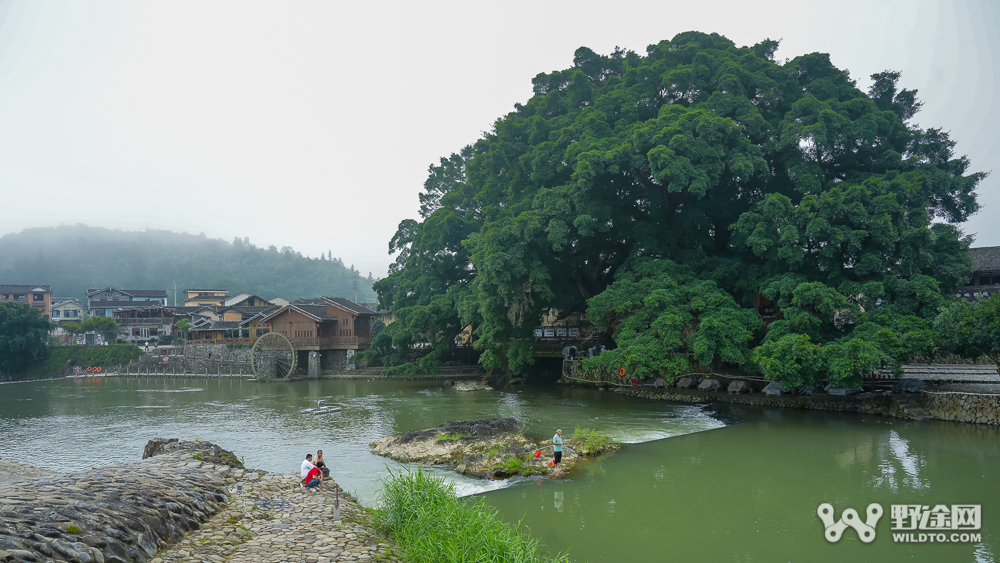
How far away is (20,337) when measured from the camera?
4512cm

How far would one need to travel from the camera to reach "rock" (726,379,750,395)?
21859 mm

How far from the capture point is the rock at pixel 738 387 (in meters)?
21.9

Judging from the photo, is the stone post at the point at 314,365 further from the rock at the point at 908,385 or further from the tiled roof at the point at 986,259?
the tiled roof at the point at 986,259

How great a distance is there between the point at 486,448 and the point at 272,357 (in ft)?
107

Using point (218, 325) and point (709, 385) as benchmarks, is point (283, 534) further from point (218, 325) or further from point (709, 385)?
point (218, 325)

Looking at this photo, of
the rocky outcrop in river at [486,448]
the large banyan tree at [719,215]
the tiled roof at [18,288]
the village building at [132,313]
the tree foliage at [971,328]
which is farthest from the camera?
the tiled roof at [18,288]

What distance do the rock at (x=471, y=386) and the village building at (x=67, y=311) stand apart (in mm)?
54991

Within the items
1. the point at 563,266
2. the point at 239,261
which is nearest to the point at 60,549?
the point at 563,266

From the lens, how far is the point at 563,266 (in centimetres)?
2827

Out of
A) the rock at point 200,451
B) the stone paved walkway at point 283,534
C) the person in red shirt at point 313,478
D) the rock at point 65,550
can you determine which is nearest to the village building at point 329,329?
the rock at point 200,451

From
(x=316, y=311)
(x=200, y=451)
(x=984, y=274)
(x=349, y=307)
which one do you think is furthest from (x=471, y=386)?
(x=984, y=274)

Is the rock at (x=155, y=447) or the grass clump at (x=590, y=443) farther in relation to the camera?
the grass clump at (x=590, y=443)

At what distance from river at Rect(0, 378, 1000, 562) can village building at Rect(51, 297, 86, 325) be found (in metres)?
43.4

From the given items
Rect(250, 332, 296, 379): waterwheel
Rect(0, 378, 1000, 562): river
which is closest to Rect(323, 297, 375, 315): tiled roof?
Rect(250, 332, 296, 379): waterwheel
